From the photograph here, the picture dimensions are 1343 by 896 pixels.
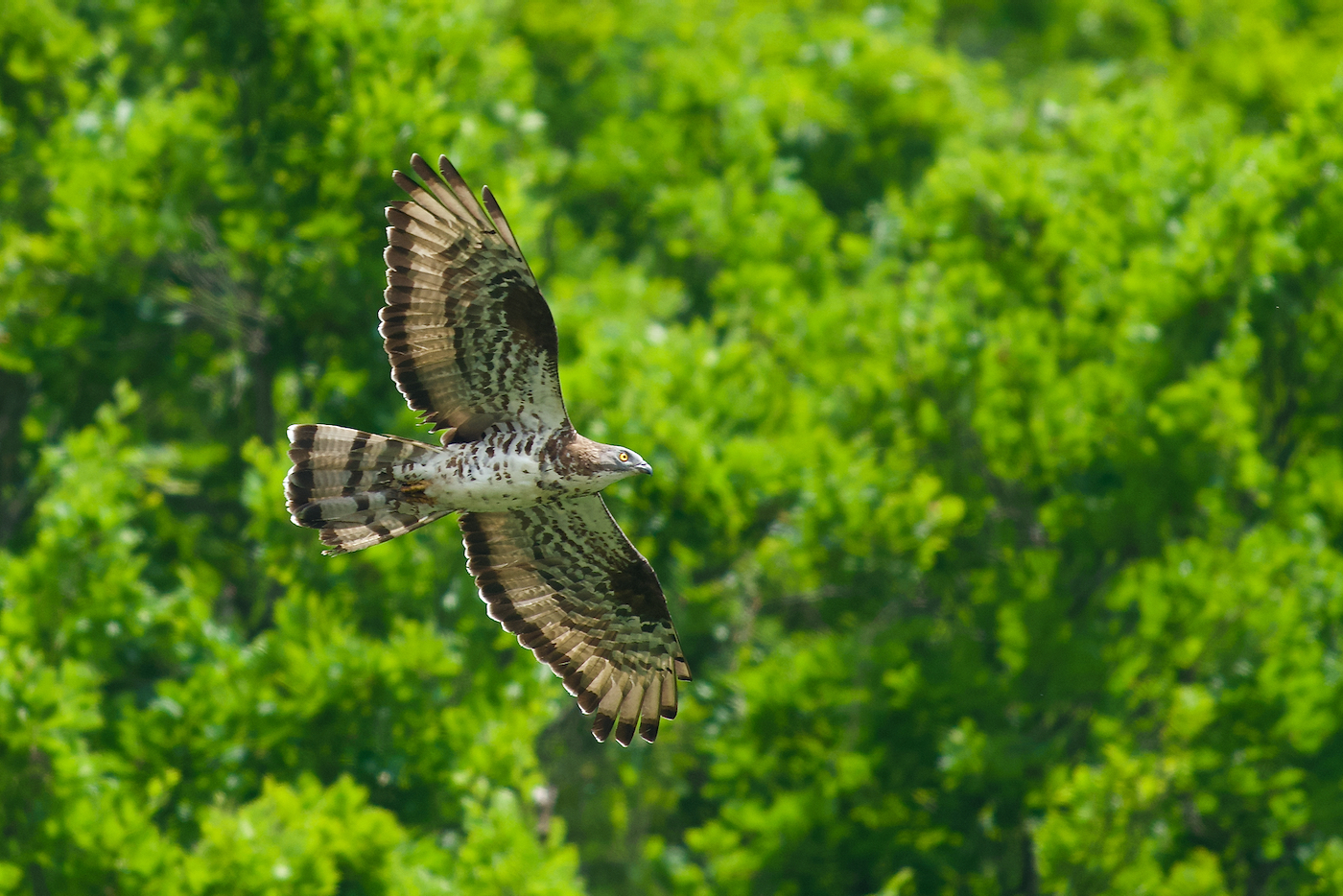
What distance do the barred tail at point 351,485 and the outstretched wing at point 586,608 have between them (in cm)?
100

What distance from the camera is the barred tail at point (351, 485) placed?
10.5 metres

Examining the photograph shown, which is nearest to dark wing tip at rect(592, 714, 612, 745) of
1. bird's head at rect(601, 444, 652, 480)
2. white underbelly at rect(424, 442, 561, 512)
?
white underbelly at rect(424, 442, 561, 512)

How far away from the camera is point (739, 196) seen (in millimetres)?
22203

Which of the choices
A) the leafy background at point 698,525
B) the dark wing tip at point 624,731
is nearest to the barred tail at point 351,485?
the dark wing tip at point 624,731

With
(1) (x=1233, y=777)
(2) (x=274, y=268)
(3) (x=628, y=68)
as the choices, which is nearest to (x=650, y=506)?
(2) (x=274, y=268)

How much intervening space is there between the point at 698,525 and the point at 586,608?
6.34m

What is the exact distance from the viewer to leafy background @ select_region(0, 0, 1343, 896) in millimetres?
17062

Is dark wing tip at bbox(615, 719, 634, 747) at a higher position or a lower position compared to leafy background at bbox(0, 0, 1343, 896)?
higher

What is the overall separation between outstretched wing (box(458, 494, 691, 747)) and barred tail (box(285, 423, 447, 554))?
3.27 ft

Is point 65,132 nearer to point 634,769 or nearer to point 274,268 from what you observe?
point 274,268

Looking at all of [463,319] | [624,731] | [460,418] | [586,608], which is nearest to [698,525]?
[586,608]

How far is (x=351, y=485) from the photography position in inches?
415

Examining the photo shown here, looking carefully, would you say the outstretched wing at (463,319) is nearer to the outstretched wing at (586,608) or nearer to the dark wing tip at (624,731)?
the outstretched wing at (586,608)

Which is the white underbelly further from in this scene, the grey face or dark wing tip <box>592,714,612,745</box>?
dark wing tip <box>592,714,612,745</box>
